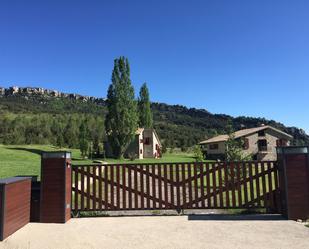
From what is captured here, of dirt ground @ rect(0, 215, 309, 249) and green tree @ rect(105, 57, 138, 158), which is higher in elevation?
green tree @ rect(105, 57, 138, 158)

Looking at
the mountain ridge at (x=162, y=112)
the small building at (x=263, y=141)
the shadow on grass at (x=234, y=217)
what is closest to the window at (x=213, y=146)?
the small building at (x=263, y=141)

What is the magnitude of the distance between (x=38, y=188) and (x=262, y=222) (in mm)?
5398

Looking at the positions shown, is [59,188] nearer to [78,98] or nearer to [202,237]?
[202,237]

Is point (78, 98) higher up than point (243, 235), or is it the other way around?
point (78, 98)

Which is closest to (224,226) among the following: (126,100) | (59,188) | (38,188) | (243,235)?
(243,235)

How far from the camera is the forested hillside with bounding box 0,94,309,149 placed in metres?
58.0

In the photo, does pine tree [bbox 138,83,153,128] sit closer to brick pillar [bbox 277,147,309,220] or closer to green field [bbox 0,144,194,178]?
green field [bbox 0,144,194,178]

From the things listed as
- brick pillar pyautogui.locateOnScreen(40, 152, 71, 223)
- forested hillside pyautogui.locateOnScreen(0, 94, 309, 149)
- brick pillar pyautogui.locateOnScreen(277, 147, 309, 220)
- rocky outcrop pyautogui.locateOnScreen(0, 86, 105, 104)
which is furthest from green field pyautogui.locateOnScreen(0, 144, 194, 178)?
rocky outcrop pyautogui.locateOnScreen(0, 86, 105, 104)

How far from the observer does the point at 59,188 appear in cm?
717

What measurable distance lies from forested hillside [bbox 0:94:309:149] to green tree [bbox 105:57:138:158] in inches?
130

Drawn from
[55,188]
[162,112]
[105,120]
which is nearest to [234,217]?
[55,188]

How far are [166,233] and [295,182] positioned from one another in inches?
134

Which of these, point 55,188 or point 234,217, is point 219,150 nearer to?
point 234,217

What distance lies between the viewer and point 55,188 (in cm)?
717
